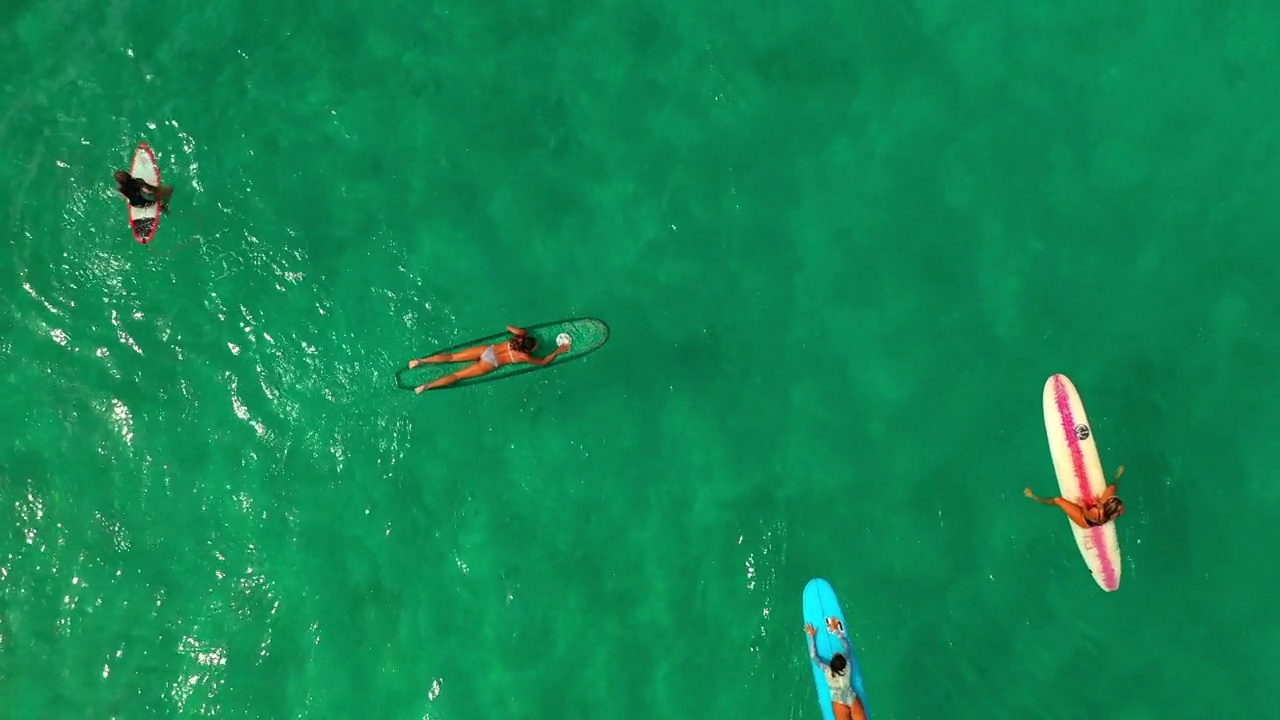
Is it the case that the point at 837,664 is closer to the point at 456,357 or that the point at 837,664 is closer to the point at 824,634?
the point at 824,634

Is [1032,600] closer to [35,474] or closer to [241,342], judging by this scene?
[241,342]

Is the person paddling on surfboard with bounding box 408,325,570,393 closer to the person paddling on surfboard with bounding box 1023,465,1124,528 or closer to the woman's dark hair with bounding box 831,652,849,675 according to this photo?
the woman's dark hair with bounding box 831,652,849,675

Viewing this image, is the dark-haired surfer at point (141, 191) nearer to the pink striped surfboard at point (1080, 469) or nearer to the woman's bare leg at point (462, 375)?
the woman's bare leg at point (462, 375)

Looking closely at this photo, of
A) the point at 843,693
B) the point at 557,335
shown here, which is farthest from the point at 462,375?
the point at 843,693

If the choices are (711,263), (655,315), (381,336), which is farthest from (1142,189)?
(381,336)

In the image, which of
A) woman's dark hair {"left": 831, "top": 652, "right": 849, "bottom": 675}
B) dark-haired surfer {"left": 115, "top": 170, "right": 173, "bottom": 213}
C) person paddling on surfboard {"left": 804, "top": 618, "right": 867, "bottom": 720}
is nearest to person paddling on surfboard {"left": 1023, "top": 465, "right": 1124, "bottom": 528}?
woman's dark hair {"left": 831, "top": 652, "right": 849, "bottom": 675}

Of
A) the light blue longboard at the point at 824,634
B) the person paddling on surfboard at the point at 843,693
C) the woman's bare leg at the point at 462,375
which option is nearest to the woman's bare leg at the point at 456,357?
the woman's bare leg at the point at 462,375
